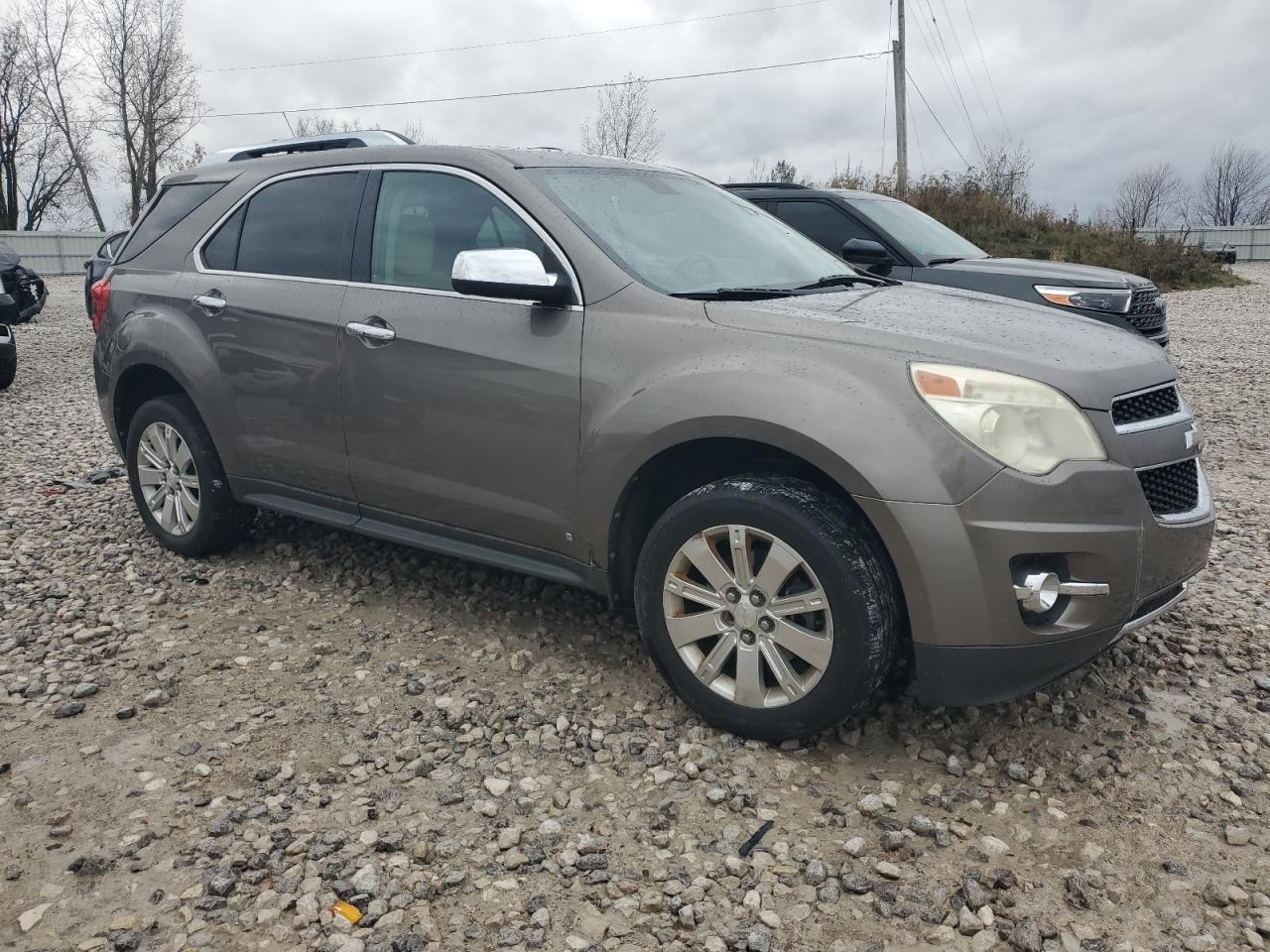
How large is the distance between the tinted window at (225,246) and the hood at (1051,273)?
194 inches

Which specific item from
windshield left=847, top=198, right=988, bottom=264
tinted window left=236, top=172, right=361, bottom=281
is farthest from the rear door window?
windshield left=847, top=198, right=988, bottom=264

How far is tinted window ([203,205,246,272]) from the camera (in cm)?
443

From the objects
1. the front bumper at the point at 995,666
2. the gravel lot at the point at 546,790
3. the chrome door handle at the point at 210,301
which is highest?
the chrome door handle at the point at 210,301

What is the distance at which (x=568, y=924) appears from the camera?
2377 millimetres

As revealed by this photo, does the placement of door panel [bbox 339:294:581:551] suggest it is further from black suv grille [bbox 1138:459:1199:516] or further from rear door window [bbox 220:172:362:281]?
black suv grille [bbox 1138:459:1199:516]

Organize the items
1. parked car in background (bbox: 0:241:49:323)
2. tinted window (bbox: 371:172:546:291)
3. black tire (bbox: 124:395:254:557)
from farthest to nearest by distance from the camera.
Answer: parked car in background (bbox: 0:241:49:323)
black tire (bbox: 124:395:254:557)
tinted window (bbox: 371:172:546:291)

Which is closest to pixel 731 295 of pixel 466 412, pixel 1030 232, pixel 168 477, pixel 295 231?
pixel 466 412

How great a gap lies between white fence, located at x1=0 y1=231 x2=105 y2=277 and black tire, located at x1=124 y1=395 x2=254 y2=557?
31.5m

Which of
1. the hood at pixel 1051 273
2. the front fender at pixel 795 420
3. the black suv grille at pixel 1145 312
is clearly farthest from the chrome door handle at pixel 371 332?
the black suv grille at pixel 1145 312

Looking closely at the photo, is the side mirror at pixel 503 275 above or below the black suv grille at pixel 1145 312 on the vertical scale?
above

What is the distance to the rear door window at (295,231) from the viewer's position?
13.3 ft

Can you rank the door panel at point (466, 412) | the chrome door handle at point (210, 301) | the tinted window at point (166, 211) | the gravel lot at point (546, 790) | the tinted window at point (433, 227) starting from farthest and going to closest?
the tinted window at point (166, 211)
the chrome door handle at point (210, 301)
the tinted window at point (433, 227)
the door panel at point (466, 412)
the gravel lot at point (546, 790)

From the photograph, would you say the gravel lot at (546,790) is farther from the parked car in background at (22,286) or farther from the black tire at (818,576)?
the parked car in background at (22,286)

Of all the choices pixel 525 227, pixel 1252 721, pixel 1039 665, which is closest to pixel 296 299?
pixel 525 227
